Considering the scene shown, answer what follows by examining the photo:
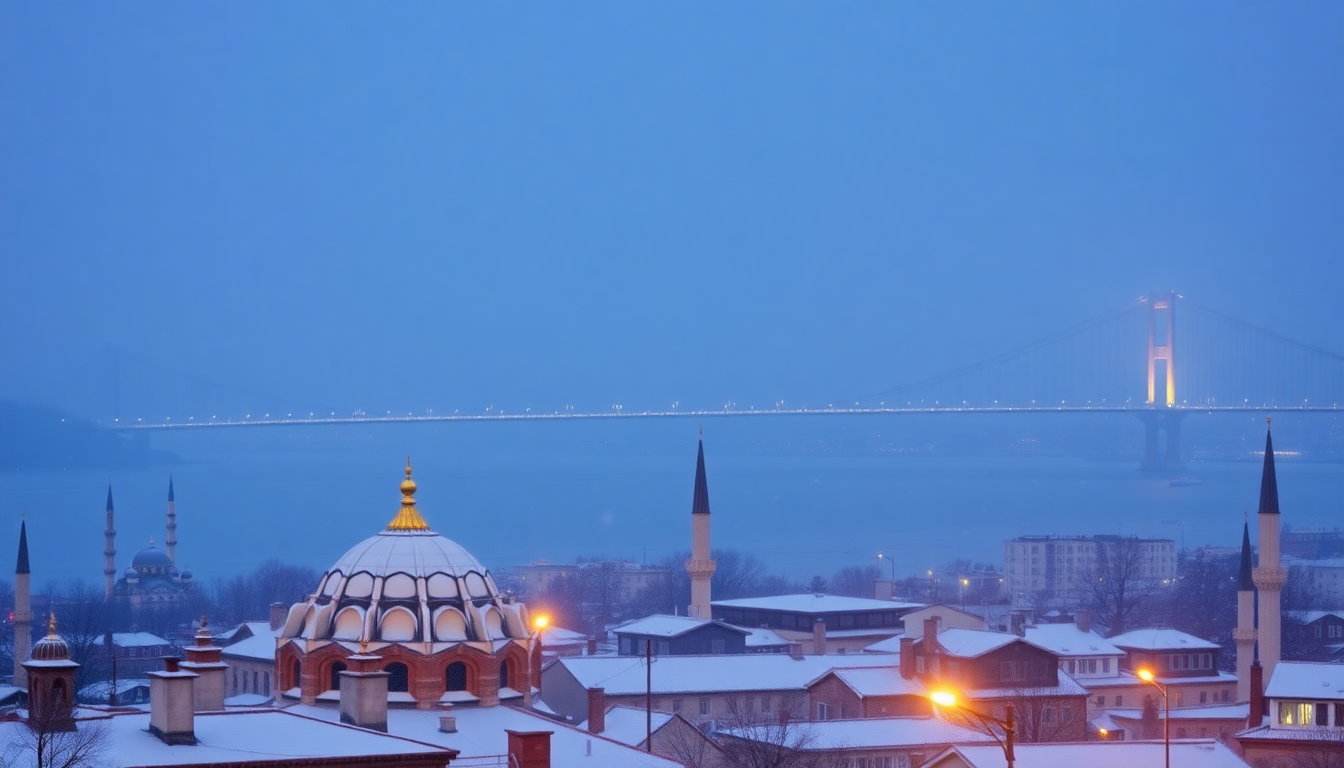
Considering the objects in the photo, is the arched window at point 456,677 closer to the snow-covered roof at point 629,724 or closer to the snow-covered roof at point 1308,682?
the snow-covered roof at point 629,724

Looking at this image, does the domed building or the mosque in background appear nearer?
the domed building

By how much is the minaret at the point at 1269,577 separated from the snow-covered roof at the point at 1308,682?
10.1m

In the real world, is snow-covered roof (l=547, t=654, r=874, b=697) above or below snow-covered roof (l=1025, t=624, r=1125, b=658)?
above

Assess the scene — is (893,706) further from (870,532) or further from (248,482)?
(248,482)

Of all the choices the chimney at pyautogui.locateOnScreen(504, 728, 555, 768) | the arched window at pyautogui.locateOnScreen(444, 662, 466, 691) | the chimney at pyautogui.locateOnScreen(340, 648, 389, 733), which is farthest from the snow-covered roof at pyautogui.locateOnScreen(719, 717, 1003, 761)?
the chimney at pyautogui.locateOnScreen(504, 728, 555, 768)

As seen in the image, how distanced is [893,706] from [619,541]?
8805cm

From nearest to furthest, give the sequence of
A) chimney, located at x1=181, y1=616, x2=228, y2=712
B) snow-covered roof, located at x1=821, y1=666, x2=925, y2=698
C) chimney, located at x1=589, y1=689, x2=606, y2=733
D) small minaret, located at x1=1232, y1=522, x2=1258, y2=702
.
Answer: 1. chimney, located at x1=181, y1=616, x2=228, y2=712
2. chimney, located at x1=589, y1=689, x2=606, y2=733
3. snow-covered roof, located at x1=821, y1=666, x2=925, y2=698
4. small minaret, located at x1=1232, y1=522, x2=1258, y2=702

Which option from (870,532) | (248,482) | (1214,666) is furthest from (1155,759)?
(248,482)

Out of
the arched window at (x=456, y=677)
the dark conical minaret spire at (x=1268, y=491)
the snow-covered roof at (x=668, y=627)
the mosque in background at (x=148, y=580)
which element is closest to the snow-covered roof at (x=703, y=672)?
the snow-covered roof at (x=668, y=627)

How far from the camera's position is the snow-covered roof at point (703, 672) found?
36719mm

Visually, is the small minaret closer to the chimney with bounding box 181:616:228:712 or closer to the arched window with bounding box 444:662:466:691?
the arched window with bounding box 444:662:466:691

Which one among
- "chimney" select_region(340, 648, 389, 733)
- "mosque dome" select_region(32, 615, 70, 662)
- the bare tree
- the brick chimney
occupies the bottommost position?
the bare tree

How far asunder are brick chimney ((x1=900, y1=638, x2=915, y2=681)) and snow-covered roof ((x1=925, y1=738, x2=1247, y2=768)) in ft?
34.7

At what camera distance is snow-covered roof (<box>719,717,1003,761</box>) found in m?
30.6
